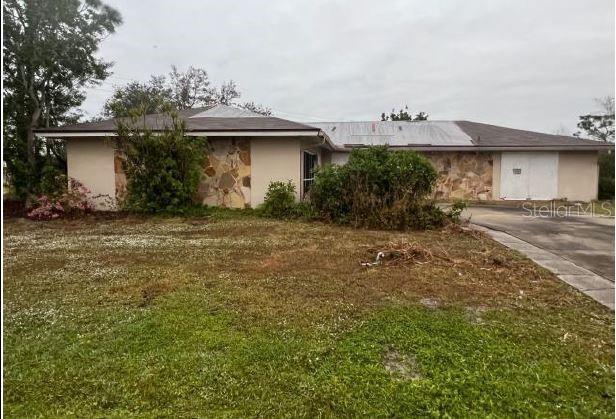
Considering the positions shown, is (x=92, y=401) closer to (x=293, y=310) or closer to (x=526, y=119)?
(x=293, y=310)

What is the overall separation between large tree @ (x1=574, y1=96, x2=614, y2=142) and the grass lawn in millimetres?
27854

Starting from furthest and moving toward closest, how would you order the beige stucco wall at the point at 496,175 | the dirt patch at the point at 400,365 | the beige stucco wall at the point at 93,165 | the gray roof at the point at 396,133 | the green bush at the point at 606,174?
the gray roof at the point at 396,133, the green bush at the point at 606,174, the beige stucco wall at the point at 496,175, the beige stucco wall at the point at 93,165, the dirt patch at the point at 400,365

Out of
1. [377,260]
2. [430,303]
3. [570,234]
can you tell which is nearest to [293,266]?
[377,260]

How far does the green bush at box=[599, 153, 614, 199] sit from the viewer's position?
15750mm

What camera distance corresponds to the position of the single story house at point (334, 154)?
10.4 meters

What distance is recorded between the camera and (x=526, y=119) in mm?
28156

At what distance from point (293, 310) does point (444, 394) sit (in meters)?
1.54

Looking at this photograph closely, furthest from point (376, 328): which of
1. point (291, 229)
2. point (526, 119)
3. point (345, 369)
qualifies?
point (526, 119)

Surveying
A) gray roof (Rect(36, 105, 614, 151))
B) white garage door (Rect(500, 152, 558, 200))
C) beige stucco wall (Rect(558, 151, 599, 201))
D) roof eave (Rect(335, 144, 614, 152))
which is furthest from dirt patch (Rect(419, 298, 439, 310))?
beige stucco wall (Rect(558, 151, 599, 201))

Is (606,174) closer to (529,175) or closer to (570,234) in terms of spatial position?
(529,175)

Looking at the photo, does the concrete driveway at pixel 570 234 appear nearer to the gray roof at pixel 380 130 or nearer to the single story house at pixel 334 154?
the gray roof at pixel 380 130

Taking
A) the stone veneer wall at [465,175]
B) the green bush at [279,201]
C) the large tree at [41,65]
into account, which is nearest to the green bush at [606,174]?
the stone veneer wall at [465,175]

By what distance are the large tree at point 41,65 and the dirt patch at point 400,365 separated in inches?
478

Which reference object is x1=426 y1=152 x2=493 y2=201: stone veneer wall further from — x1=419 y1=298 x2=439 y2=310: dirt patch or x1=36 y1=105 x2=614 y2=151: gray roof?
x1=419 y1=298 x2=439 y2=310: dirt patch
